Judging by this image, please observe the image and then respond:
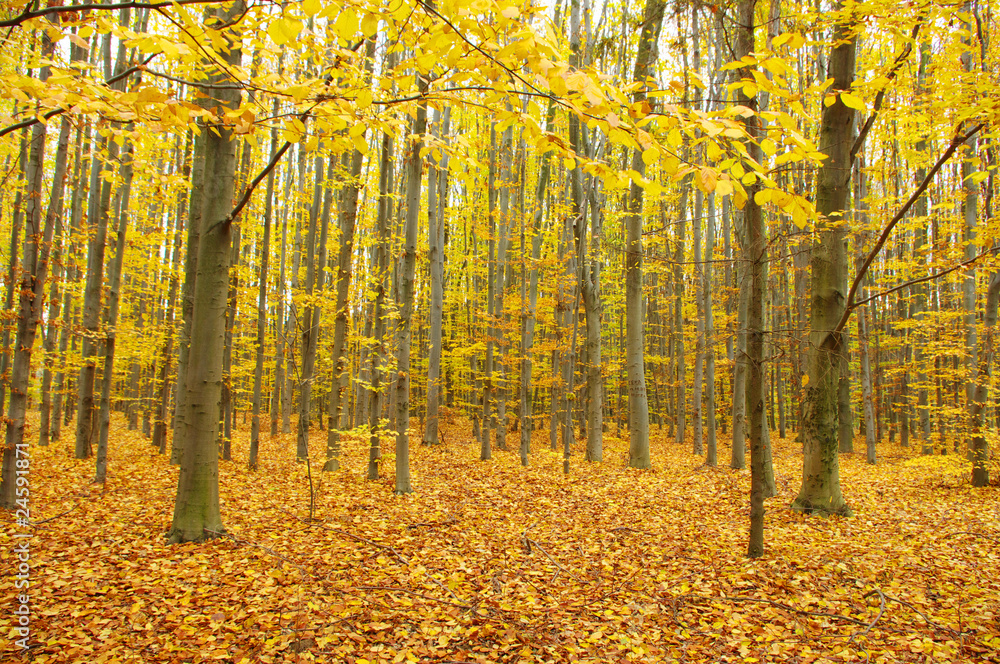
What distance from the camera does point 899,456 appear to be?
46.7 feet

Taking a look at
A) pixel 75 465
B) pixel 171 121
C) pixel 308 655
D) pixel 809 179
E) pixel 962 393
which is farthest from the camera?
pixel 962 393

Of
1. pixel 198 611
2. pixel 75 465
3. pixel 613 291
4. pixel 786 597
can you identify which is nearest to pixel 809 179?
pixel 786 597

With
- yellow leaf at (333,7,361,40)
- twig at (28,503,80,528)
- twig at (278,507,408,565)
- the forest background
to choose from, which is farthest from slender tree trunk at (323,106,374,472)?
yellow leaf at (333,7,361,40)

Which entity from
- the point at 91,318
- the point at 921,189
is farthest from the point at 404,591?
the point at 91,318

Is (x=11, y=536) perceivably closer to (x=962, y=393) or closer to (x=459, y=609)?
(x=459, y=609)

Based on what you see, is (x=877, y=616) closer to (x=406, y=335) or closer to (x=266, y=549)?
(x=266, y=549)

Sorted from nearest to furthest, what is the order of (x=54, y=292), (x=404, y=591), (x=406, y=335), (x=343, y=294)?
(x=404, y=591) → (x=406, y=335) → (x=343, y=294) → (x=54, y=292)

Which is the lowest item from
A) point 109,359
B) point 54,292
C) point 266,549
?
point 266,549

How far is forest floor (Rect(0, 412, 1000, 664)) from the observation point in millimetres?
3289

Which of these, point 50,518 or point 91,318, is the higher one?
point 91,318

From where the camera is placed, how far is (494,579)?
14.7 feet

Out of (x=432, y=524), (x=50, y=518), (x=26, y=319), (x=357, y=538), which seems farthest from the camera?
(x=432, y=524)

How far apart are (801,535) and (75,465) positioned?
11628 mm

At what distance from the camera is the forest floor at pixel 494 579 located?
3.29m
